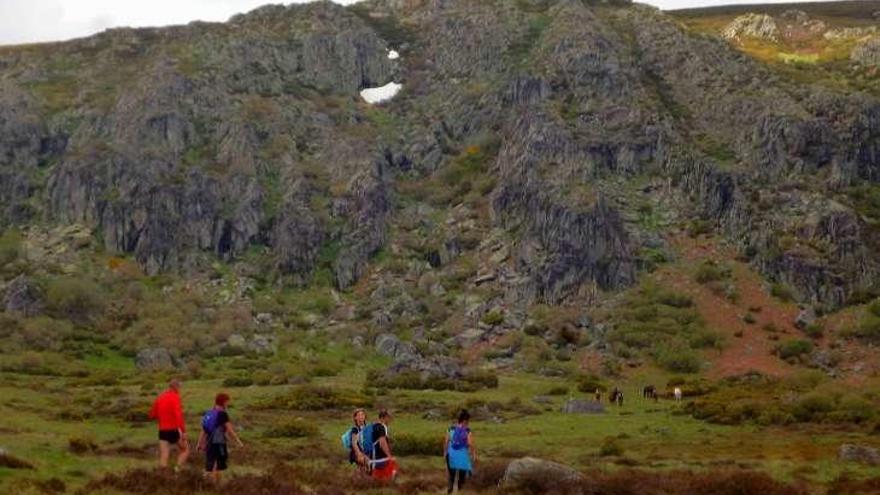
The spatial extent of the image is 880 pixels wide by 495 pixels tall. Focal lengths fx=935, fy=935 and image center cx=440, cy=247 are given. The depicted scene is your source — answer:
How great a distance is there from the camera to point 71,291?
390 ft

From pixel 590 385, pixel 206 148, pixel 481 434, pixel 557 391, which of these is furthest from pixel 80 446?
pixel 206 148

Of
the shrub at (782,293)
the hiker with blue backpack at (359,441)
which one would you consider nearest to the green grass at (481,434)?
the hiker with blue backpack at (359,441)

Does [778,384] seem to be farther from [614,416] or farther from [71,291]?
[71,291]

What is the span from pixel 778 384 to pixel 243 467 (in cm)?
6404

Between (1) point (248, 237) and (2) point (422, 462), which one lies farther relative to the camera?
(1) point (248, 237)

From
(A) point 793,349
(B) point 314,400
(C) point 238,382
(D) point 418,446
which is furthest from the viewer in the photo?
(A) point 793,349

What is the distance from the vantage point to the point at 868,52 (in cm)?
17325

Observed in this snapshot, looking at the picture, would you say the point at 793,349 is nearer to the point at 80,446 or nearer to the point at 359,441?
the point at 80,446

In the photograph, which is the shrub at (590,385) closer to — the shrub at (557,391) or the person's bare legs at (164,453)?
the shrub at (557,391)

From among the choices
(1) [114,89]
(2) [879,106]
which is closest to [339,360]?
(1) [114,89]

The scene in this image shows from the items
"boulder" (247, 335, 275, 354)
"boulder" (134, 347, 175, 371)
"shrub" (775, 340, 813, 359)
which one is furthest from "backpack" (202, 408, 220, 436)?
"shrub" (775, 340, 813, 359)

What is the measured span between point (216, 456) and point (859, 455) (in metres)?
32.8

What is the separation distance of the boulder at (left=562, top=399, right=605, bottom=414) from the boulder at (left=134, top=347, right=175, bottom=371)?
50.8 meters

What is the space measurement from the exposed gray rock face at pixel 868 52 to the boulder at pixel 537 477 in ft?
524
